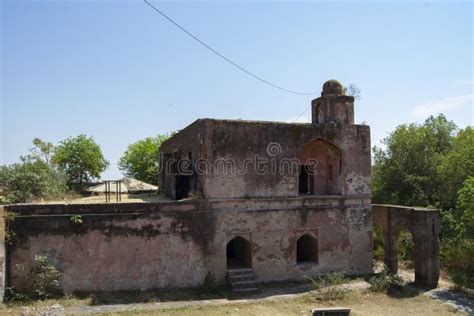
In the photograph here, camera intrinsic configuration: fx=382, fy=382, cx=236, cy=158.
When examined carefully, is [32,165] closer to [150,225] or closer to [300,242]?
[150,225]

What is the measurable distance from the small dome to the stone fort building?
1.5 inches

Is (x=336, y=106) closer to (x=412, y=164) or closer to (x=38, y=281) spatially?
(x=412, y=164)

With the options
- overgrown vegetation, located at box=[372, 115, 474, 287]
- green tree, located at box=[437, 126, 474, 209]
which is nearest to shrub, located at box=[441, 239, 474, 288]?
overgrown vegetation, located at box=[372, 115, 474, 287]

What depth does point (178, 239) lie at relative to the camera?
37.3ft

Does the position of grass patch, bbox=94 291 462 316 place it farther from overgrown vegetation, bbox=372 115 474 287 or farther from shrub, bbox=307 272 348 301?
overgrown vegetation, bbox=372 115 474 287

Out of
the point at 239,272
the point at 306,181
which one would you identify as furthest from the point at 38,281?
the point at 306,181

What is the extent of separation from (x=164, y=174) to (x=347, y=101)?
9.39 metres

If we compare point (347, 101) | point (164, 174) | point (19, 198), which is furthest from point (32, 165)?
point (347, 101)

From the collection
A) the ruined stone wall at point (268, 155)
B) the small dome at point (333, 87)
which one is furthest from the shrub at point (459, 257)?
the small dome at point (333, 87)

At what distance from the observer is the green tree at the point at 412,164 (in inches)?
740

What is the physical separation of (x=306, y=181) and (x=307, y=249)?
112 inches

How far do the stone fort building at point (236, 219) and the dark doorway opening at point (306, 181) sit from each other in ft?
0.21

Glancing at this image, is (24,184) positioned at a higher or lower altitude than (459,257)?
higher

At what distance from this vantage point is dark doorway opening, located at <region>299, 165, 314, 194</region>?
14.4 m
